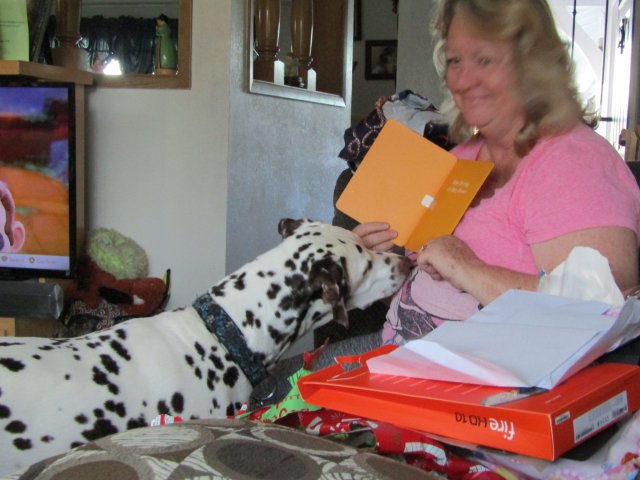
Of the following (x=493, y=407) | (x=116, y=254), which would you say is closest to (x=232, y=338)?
(x=493, y=407)

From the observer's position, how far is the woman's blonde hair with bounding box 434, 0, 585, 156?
163 centimetres

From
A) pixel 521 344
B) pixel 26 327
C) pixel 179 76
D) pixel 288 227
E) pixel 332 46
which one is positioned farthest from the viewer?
pixel 332 46

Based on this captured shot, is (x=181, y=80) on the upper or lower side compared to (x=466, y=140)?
upper

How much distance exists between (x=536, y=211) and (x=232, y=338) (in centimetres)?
72

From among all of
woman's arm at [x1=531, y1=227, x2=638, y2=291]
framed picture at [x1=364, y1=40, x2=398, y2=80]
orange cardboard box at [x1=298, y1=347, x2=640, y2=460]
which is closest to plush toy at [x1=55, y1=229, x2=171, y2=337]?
woman's arm at [x1=531, y1=227, x2=638, y2=291]

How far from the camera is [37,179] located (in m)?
2.79

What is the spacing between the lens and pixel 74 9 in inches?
122

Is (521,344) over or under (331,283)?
over

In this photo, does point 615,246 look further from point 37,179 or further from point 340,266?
point 37,179

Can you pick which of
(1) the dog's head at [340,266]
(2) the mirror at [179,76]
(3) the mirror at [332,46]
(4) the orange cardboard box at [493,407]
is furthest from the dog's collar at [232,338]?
(3) the mirror at [332,46]

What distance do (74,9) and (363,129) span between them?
148 centimetres

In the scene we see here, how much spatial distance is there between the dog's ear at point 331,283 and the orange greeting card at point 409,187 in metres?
0.17

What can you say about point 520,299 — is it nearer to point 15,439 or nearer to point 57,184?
point 15,439

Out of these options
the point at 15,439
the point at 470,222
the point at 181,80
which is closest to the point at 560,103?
the point at 470,222
